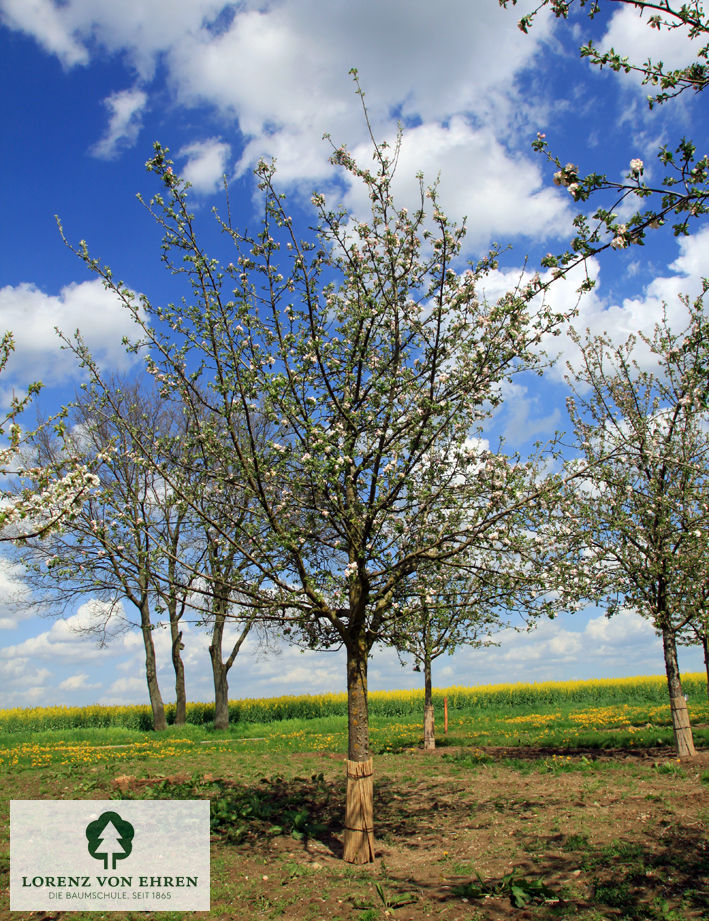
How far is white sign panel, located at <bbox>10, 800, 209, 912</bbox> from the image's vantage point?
7781 millimetres

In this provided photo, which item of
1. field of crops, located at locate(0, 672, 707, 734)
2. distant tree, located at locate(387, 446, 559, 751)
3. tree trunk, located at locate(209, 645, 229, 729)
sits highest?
distant tree, located at locate(387, 446, 559, 751)

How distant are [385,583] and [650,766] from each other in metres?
8.69

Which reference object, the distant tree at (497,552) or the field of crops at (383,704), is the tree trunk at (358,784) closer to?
the distant tree at (497,552)

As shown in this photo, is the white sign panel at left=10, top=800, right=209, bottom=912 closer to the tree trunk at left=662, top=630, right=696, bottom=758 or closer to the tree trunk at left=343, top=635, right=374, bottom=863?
the tree trunk at left=343, top=635, right=374, bottom=863

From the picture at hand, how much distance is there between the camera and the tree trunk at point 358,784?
8688 millimetres

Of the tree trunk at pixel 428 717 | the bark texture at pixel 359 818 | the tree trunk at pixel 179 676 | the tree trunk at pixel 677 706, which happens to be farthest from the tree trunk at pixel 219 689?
the bark texture at pixel 359 818

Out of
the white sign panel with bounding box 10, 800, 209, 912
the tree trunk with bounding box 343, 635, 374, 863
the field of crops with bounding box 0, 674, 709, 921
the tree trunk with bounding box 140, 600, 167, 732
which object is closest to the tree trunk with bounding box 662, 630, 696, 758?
the field of crops with bounding box 0, 674, 709, 921

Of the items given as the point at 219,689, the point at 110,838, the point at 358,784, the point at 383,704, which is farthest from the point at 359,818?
the point at 383,704

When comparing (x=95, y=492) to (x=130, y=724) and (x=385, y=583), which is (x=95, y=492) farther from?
(x=130, y=724)

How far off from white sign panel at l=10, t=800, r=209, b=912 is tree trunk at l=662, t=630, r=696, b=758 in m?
10.4

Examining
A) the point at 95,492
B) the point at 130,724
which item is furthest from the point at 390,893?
the point at 130,724

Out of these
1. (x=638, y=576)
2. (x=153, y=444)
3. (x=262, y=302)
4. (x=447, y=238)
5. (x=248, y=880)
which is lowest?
(x=248, y=880)

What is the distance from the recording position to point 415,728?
26906 millimetres

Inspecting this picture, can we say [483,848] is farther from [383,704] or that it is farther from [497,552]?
[383,704]
